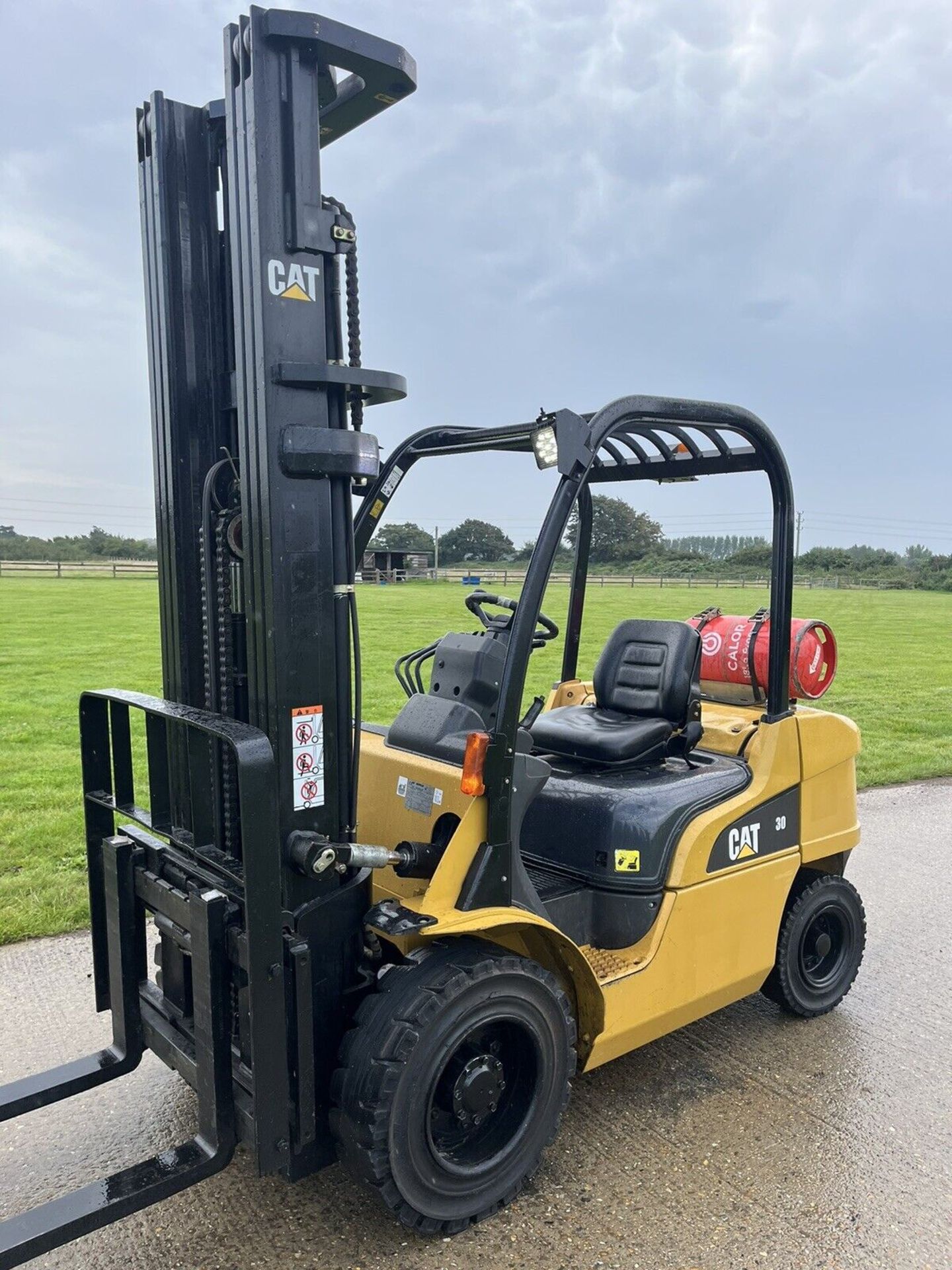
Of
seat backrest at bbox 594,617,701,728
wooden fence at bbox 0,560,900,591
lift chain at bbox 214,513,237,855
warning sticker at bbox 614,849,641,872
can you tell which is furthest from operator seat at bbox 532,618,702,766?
wooden fence at bbox 0,560,900,591

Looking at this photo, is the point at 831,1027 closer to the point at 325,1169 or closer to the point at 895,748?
the point at 325,1169

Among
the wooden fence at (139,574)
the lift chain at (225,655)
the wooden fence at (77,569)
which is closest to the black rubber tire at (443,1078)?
the lift chain at (225,655)

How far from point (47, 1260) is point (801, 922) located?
2994mm

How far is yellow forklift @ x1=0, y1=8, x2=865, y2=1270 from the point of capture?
2676 millimetres

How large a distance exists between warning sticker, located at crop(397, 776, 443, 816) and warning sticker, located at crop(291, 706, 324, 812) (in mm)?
569

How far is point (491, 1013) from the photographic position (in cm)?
288

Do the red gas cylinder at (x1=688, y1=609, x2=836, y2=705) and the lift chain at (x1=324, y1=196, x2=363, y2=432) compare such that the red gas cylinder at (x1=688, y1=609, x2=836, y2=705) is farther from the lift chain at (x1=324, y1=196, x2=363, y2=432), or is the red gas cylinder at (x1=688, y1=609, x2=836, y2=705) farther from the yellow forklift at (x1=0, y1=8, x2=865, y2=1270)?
the lift chain at (x1=324, y1=196, x2=363, y2=432)

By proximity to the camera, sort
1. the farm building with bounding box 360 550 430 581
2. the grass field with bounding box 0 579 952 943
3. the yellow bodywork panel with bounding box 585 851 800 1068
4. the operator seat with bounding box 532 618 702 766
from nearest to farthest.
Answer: the yellow bodywork panel with bounding box 585 851 800 1068 → the operator seat with bounding box 532 618 702 766 → the grass field with bounding box 0 579 952 943 → the farm building with bounding box 360 550 430 581

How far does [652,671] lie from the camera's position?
4148 millimetres

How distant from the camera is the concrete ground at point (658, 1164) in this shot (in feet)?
9.23

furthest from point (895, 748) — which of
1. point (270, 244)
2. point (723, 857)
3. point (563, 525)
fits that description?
point (270, 244)

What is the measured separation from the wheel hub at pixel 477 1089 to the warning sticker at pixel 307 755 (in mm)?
906

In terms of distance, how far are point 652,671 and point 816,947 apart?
1.44 metres

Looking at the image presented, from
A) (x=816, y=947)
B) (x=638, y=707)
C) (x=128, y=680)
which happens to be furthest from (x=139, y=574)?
(x=816, y=947)
